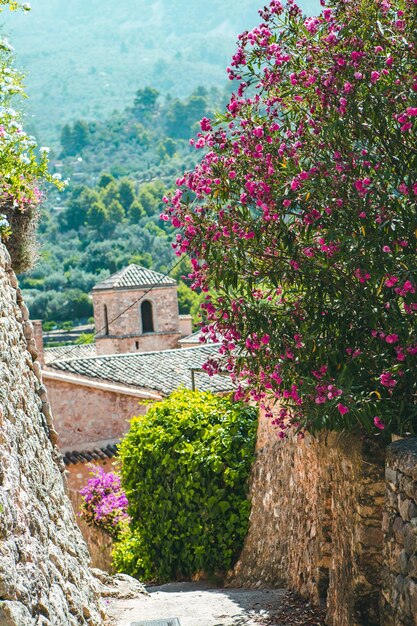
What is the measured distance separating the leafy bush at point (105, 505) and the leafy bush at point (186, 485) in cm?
274

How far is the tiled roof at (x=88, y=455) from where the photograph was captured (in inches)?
856

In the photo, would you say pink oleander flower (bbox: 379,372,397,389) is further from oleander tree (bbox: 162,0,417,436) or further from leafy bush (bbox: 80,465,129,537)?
leafy bush (bbox: 80,465,129,537)

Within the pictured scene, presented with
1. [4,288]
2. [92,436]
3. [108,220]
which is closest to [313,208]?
[4,288]

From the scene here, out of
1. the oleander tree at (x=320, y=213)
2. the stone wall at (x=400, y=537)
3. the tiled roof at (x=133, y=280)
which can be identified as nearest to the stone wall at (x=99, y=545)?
the oleander tree at (x=320, y=213)

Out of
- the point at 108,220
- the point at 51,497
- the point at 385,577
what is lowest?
the point at 385,577

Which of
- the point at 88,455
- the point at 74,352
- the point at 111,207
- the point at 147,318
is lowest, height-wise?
the point at 88,455

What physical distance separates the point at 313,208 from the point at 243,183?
2.22 feet

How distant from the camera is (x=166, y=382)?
2520 centimetres

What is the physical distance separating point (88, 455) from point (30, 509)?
16627 millimetres

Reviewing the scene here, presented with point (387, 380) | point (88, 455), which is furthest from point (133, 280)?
point (387, 380)

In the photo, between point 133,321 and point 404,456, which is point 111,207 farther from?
point 404,456

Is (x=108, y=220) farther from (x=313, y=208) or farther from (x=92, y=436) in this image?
(x=313, y=208)

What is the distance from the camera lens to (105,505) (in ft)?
54.4

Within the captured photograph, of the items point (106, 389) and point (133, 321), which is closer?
point (106, 389)
